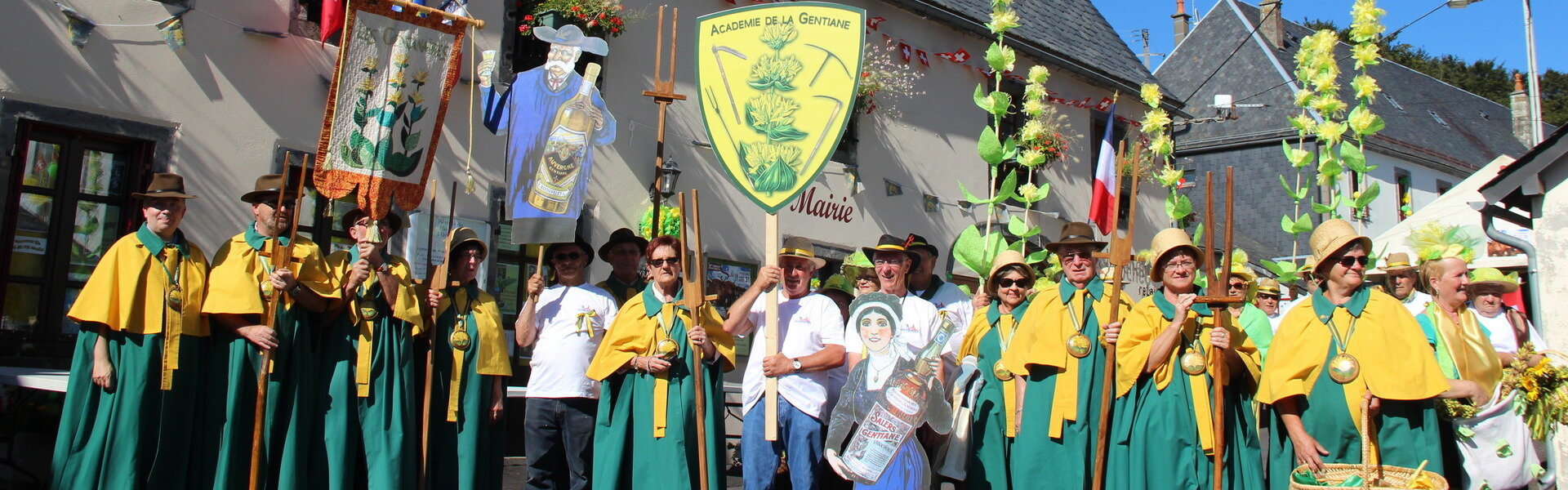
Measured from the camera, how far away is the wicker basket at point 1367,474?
511 cm

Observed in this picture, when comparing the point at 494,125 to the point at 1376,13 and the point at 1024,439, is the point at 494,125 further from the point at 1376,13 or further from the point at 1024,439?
the point at 1376,13

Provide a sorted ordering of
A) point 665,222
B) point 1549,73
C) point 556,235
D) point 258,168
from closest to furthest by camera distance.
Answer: point 556,235 → point 258,168 → point 665,222 → point 1549,73

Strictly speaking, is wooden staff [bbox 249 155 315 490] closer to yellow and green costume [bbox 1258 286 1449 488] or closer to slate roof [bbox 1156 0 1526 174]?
yellow and green costume [bbox 1258 286 1449 488]

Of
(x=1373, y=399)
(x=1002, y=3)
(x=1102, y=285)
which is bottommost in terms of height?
(x=1373, y=399)

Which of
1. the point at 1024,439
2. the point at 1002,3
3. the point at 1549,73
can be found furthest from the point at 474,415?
the point at 1549,73

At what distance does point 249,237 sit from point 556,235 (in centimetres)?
168

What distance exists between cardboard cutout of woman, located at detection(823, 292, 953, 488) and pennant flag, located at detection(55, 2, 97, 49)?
5.41m

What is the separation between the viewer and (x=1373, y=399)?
18.1ft

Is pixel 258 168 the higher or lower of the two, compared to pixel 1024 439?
higher

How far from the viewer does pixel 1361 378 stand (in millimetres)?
5559

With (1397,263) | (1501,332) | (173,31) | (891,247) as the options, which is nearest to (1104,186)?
(1397,263)

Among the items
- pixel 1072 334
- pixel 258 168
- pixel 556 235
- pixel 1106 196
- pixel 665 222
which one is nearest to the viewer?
pixel 1072 334

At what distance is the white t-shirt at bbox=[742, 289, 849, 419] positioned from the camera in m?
6.21

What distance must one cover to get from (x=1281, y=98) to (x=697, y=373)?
23.4m
